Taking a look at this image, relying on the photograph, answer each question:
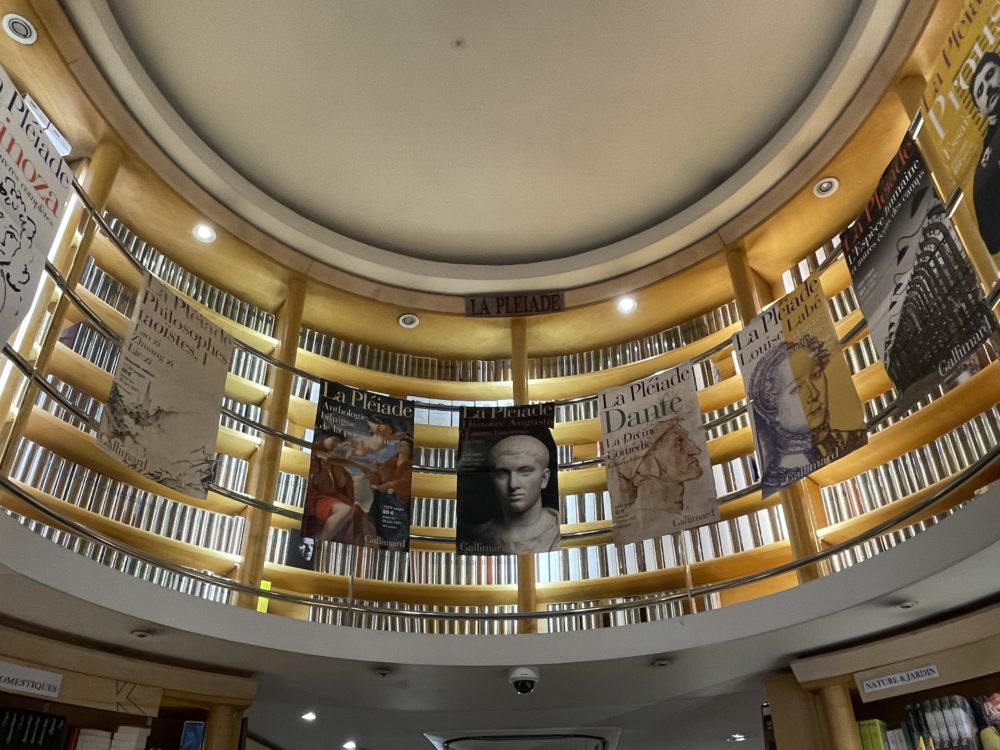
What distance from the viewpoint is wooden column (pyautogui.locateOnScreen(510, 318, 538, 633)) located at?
14.4 feet

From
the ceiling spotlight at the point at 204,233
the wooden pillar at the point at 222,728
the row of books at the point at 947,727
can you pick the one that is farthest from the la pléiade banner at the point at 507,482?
the ceiling spotlight at the point at 204,233

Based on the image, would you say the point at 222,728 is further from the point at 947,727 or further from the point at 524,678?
the point at 947,727

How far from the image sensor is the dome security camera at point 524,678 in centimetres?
363

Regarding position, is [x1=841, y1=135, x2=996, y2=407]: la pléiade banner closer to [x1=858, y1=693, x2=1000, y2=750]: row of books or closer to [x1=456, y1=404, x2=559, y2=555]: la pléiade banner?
[x1=858, y1=693, x2=1000, y2=750]: row of books

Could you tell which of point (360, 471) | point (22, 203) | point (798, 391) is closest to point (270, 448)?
point (360, 471)

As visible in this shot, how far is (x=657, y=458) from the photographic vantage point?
404cm

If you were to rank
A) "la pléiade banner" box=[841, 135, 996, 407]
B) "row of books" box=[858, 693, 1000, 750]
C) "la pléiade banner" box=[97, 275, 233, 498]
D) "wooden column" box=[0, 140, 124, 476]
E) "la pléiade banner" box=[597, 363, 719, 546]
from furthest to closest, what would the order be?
"la pléiade banner" box=[597, 363, 719, 546]
"wooden column" box=[0, 140, 124, 476]
"la pléiade banner" box=[97, 275, 233, 498]
"row of books" box=[858, 693, 1000, 750]
"la pléiade banner" box=[841, 135, 996, 407]

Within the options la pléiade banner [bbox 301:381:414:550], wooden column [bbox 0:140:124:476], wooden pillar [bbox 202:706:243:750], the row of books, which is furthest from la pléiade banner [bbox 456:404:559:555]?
wooden column [bbox 0:140:124:476]

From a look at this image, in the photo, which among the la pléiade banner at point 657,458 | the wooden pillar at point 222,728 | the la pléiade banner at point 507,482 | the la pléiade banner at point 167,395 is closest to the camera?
the la pléiade banner at point 167,395

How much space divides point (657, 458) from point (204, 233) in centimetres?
314

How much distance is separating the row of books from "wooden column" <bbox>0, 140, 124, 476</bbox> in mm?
3945

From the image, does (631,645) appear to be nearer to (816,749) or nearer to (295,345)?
(816,749)

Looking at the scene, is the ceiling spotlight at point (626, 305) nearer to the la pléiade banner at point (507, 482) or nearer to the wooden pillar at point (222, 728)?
the la pléiade banner at point (507, 482)

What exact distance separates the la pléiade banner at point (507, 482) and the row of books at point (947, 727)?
5.69ft
